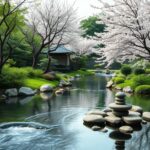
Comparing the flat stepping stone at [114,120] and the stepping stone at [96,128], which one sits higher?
the flat stepping stone at [114,120]

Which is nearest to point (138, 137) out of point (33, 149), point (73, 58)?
point (33, 149)

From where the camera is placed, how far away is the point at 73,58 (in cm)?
4884

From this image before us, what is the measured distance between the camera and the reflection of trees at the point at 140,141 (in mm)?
10047

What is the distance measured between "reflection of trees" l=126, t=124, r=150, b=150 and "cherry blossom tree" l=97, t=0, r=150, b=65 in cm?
816

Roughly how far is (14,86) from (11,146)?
11.4 metres

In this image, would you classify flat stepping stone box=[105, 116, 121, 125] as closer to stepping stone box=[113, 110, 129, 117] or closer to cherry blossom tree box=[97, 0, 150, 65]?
stepping stone box=[113, 110, 129, 117]

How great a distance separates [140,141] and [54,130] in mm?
3213

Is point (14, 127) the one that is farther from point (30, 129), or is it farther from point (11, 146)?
point (11, 146)

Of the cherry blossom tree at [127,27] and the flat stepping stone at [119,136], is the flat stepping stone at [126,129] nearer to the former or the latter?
the flat stepping stone at [119,136]

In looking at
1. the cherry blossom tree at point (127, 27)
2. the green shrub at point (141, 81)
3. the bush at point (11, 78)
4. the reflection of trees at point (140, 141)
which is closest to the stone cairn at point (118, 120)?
the reflection of trees at point (140, 141)

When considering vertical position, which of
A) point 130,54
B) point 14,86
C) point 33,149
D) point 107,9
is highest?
point 107,9

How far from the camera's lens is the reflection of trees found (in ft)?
33.0

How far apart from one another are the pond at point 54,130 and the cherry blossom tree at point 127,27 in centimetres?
401

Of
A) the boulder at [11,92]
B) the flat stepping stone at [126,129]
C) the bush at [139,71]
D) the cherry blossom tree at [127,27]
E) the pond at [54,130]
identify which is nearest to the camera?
the pond at [54,130]
